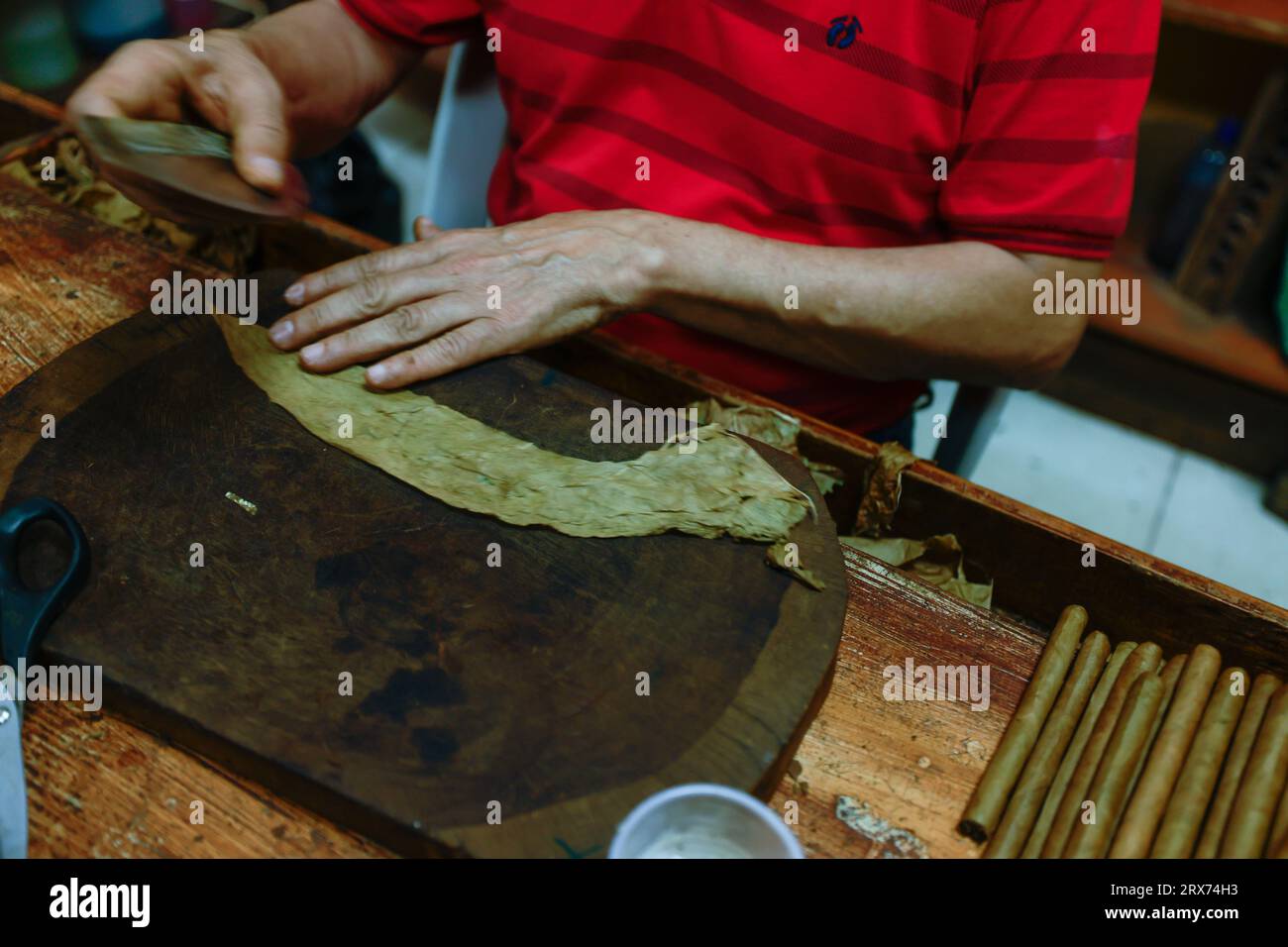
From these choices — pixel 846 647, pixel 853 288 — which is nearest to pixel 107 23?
pixel 853 288

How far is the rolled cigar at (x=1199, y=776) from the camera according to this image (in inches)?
33.0

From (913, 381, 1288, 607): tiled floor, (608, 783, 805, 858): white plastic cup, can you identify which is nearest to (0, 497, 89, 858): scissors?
(608, 783, 805, 858): white plastic cup

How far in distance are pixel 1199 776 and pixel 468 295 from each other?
36.7 inches

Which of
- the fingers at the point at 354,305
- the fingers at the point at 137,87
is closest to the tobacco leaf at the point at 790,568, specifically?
the fingers at the point at 354,305

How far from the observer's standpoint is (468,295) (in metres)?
1.18

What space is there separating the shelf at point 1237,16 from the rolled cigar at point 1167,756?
1.61 metres

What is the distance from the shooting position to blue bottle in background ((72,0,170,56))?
2555mm

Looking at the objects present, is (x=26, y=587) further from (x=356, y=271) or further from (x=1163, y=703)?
(x=1163, y=703)

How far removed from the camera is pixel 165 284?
128cm

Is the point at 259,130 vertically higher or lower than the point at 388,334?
higher

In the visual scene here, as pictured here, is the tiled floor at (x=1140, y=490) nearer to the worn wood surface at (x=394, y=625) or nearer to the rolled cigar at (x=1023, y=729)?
the rolled cigar at (x=1023, y=729)
